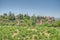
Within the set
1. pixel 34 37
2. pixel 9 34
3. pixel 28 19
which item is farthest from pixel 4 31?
pixel 28 19

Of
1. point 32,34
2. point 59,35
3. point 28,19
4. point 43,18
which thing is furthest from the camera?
point 43,18

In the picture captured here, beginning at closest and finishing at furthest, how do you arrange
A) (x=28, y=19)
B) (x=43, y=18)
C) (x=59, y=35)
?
(x=59, y=35), (x=28, y=19), (x=43, y=18)

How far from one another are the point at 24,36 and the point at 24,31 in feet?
0.96

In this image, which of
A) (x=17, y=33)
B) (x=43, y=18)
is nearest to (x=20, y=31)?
(x=17, y=33)

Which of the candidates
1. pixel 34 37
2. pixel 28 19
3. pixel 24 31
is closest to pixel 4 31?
pixel 24 31

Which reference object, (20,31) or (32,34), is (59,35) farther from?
(20,31)

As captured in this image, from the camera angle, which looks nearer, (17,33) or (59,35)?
(59,35)

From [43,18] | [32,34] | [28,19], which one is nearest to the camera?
[32,34]

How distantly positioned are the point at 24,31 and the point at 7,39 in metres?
0.99

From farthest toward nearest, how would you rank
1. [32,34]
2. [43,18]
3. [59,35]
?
[43,18] → [32,34] → [59,35]

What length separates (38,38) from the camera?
905 cm

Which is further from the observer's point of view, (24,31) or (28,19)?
(28,19)

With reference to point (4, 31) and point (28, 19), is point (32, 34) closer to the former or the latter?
point (4, 31)

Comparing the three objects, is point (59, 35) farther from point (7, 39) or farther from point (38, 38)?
point (7, 39)
